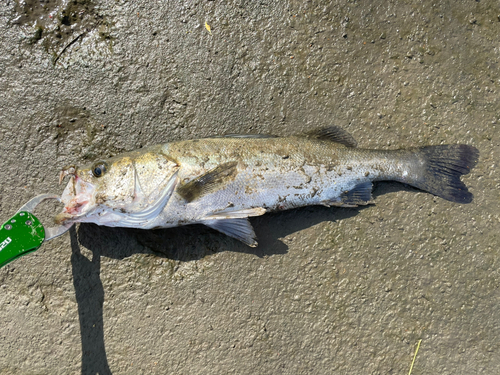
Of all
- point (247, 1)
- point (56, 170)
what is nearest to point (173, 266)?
point (56, 170)

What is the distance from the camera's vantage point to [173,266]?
350cm

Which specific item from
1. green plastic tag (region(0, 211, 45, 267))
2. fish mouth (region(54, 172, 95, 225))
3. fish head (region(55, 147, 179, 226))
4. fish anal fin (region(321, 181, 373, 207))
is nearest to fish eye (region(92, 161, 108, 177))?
fish head (region(55, 147, 179, 226))

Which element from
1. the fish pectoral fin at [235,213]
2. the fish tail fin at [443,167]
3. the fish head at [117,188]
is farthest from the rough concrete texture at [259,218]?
the fish head at [117,188]

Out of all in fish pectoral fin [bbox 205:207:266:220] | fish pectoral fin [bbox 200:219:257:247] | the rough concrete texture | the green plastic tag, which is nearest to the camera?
the green plastic tag

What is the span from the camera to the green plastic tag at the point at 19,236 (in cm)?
291

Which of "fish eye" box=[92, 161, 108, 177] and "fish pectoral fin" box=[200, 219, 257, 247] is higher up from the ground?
"fish eye" box=[92, 161, 108, 177]

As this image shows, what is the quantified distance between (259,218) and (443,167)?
2.03 metres

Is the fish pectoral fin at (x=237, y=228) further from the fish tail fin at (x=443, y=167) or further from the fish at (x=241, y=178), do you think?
the fish tail fin at (x=443, y=167)

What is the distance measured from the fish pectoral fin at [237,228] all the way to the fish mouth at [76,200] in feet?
3.68

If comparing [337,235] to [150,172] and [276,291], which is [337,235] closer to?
[276,291]

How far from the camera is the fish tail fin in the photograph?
334 cm

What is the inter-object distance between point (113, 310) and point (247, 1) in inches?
148

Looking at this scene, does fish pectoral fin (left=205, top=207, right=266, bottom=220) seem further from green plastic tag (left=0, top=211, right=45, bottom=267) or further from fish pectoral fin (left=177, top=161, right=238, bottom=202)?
green plastic tag (left=0, top=211, right=45, bottom=267)

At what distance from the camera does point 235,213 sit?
3098 mm
